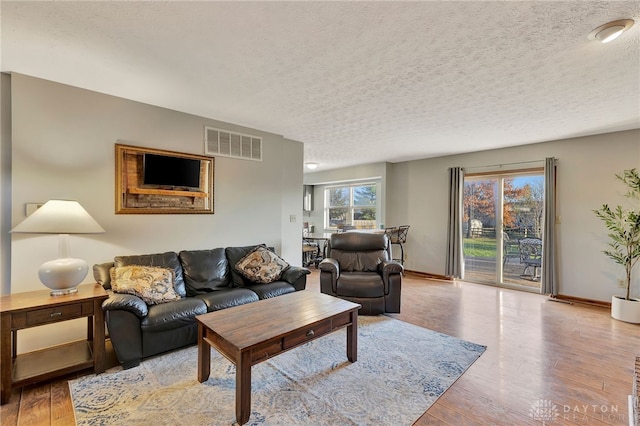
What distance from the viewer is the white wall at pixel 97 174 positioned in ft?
8.18

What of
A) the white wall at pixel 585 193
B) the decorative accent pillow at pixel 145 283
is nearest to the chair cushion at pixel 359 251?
the decorative accent pillow at pixel 145 283

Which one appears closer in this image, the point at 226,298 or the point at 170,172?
the point at 226,298

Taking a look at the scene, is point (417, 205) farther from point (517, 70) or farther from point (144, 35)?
point (144, 35)

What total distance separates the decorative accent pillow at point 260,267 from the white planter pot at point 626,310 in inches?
165

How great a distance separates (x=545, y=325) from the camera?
332cm

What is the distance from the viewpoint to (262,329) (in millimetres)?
1949

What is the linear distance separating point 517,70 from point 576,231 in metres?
3.31

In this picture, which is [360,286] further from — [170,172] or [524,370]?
[170,172]

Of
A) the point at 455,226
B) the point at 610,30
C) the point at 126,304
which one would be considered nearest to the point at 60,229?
the point at 126,304

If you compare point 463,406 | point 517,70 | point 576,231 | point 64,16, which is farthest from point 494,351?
point 64,16

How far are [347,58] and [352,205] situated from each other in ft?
18.0

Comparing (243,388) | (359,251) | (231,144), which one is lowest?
(243,388)

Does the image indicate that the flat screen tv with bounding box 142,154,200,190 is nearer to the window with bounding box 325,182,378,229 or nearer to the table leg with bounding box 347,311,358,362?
the table leg with bounding box 347,311,358,362

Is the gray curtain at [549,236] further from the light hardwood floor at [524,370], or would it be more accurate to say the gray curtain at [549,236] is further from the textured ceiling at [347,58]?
the textured ceiling at [347,58]
